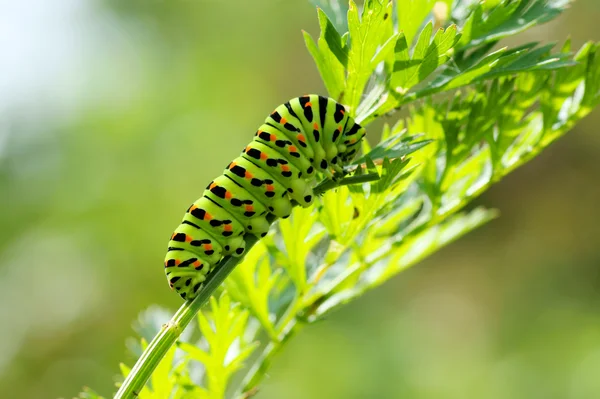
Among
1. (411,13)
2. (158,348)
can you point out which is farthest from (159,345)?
(411,13)

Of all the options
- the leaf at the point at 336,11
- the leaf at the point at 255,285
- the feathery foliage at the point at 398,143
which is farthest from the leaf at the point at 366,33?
the leaf at the point at 255,285

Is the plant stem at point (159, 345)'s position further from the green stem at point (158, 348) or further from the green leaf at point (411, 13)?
the green leaf at point (411, 13)

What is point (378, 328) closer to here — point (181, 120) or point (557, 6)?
point (181, 120)

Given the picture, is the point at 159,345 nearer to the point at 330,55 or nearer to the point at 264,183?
the point at 264,183

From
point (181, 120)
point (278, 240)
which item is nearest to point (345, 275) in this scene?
point (278, 240)

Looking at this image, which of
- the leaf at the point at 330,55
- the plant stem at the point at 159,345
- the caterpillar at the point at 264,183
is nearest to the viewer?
the plant stem at the point at 159,345

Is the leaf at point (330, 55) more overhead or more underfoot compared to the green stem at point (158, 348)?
more overhead

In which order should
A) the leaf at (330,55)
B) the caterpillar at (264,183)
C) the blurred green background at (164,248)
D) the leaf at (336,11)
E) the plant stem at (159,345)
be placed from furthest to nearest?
1. the blurred green background at (164,248)
2. the leaf at (336,11)
3. the caterpillar at (264,183)
4. the leaf at (330,55)
5. the plant stem at (159,345)

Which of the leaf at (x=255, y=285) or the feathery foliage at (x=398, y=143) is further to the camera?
the leaf at (x=255, y=285)
